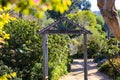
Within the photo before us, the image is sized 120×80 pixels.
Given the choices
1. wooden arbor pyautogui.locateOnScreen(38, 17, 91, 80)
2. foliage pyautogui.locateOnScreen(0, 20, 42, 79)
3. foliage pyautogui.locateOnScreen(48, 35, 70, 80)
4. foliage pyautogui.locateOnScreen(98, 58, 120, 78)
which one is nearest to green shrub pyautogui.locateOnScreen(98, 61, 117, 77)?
foliage pyautogui.locateOnScreen(98, 58, 120, 78)

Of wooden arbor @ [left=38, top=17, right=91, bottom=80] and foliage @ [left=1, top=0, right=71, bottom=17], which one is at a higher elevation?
wooden arbor @ [left=38, top=17, right=91, bottom=80]

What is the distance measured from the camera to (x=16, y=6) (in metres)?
1.30

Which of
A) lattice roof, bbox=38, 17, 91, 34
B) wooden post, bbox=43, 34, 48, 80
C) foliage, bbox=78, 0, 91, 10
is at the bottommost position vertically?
wooden post, bbox=43, 34, 48, 80

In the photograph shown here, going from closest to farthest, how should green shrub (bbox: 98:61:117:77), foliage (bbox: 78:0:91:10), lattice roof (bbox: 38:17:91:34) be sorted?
lattice roof (bbox: 38:17:91:34)
green shrub (bbox: 98:61:117:77)
foliage (bbox: 78:0:91:10)

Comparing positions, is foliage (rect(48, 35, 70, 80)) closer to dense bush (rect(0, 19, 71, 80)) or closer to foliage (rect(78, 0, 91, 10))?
dense bush (rect(0, 19, 71, 80))

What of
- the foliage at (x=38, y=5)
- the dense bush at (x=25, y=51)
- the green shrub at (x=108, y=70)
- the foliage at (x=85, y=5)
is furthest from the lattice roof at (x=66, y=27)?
the foliage at (x=85, y=5)

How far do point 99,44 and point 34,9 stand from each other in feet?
88.0

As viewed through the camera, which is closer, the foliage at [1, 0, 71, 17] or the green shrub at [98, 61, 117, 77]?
the foliage at [1, 0, 71, 17]

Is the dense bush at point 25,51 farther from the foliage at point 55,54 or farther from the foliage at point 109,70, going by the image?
the foliage at point 109,70

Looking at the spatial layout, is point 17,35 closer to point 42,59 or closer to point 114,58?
point 42,59

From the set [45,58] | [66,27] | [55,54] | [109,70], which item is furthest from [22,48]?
[109,70]

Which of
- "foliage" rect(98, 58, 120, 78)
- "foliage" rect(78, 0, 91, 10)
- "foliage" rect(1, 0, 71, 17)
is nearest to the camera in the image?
"foliage" rect(1, 0, 71, 17)

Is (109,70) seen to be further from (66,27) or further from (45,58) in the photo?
(45,58)

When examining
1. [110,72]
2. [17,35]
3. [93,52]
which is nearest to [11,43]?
[17,35]
